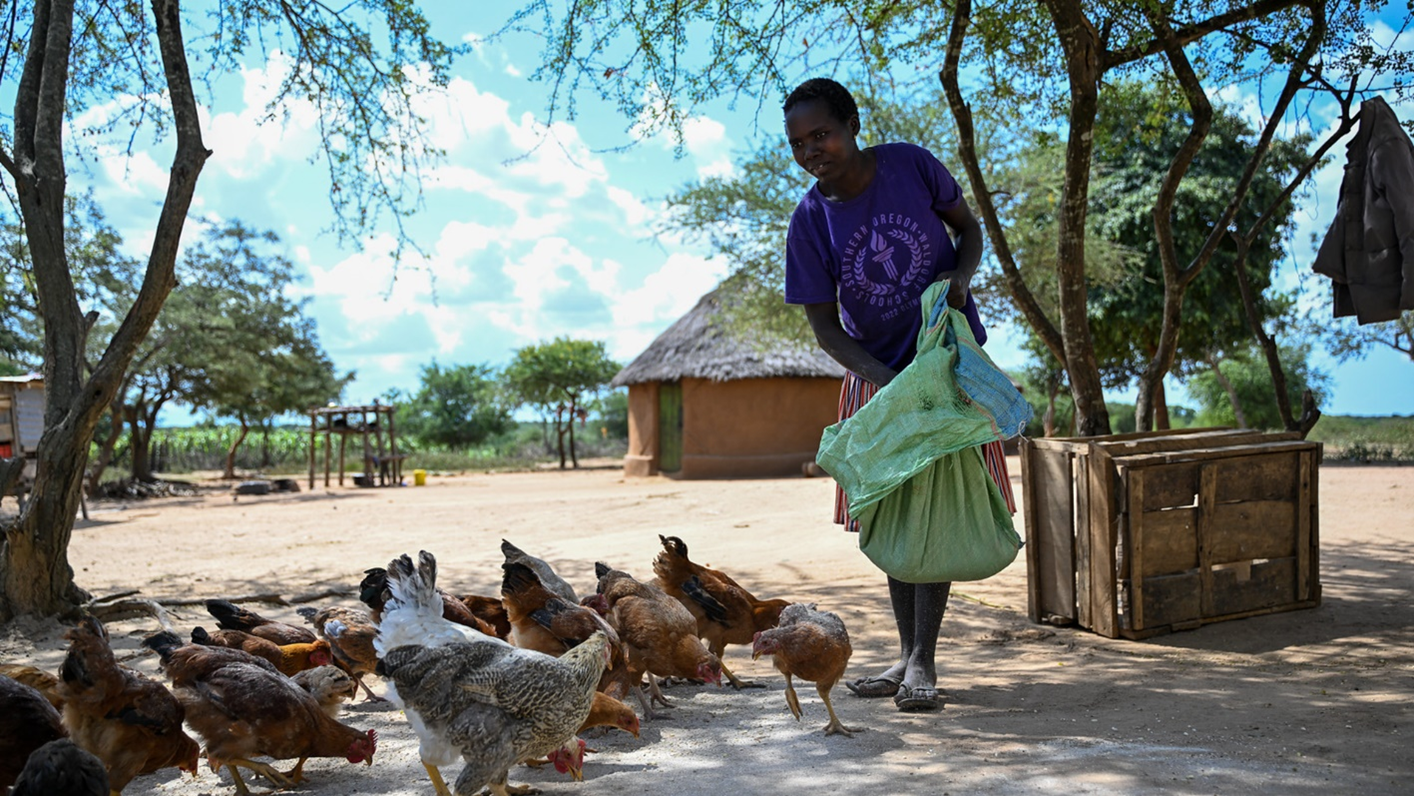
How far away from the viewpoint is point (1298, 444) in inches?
212

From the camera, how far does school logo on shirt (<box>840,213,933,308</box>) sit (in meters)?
3.95

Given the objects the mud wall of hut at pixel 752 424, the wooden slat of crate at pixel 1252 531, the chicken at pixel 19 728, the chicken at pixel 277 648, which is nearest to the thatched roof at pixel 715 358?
the mud wall of hut at pixel 752 424

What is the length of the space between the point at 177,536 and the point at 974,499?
11.8 meters

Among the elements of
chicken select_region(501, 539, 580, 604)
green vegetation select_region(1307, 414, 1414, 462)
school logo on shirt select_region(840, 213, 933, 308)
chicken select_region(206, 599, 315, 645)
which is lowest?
chicken select_region(206, 599, 315, 645)

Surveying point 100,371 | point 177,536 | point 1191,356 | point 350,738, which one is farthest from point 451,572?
point 1191,356

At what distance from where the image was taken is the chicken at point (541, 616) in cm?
431

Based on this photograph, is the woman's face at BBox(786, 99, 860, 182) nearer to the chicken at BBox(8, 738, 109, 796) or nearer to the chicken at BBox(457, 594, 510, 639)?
the chicken at BBox(457, 594, 510, 639)

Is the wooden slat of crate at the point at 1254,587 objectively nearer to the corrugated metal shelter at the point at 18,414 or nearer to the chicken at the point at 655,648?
the chicken at the point at 655,648

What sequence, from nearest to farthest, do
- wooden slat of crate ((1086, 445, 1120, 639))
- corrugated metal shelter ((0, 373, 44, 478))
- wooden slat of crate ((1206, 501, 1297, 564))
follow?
wooden slat of crate ((1086, 445, 1120, 639)) < wooden slat of crate ((1206, 501, 1297, 564)) < corrugated metal shelter ((0, 373, 44, 478))

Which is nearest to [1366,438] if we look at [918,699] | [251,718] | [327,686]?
[918,699]

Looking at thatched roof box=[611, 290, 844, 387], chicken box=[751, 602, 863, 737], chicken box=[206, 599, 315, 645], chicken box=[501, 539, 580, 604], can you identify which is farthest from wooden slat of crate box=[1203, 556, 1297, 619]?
thatched roof box=[611, 290, 844, 387]

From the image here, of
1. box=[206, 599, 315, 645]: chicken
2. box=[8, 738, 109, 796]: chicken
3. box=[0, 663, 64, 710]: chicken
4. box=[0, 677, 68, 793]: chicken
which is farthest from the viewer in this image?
box=[206, 599, 315, 645]: chicken

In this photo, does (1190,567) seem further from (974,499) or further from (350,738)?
(350,738)

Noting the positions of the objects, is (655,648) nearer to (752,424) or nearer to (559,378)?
(752,424)
